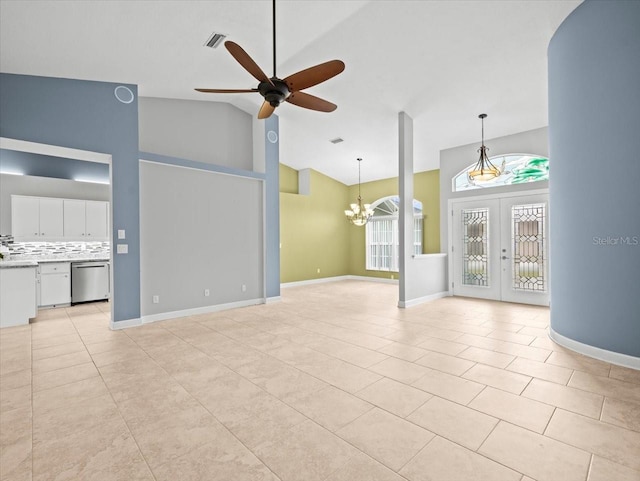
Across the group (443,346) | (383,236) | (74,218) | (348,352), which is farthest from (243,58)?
(383,236)

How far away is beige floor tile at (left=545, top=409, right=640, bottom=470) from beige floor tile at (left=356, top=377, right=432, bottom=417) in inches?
32.4

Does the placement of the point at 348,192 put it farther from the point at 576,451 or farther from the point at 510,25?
the point at 576,451

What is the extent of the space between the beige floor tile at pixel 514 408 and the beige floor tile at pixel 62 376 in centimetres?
339

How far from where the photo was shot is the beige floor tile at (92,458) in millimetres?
1718

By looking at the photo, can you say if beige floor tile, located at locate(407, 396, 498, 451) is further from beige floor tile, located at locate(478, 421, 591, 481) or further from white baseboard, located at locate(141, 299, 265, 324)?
white baseboard, located at locate(141, 299, 265, 324)

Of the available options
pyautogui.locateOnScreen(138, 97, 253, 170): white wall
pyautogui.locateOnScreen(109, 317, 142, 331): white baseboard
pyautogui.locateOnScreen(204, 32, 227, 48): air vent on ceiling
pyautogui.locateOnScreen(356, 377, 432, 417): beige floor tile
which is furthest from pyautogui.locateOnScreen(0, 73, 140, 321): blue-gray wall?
pyautogui.locateOnScreen(356, 377, 432, 417): beige floor tile

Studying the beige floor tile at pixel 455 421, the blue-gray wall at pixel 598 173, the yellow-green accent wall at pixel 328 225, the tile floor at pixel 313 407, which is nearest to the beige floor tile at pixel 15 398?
the tile floor at pixel 313 407

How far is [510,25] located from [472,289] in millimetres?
4929

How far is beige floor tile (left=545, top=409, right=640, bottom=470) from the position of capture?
1.83m

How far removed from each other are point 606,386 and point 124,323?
221 inches

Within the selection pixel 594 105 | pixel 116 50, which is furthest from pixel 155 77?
pixel 594 105

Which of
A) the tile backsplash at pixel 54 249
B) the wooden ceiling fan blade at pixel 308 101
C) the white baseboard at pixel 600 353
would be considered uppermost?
the wooden ceiling fan blade at pixel 308 101

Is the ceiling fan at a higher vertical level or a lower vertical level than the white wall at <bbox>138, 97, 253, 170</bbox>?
lower

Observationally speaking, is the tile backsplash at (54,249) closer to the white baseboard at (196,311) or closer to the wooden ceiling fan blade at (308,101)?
the white baseboard at (196,311)
